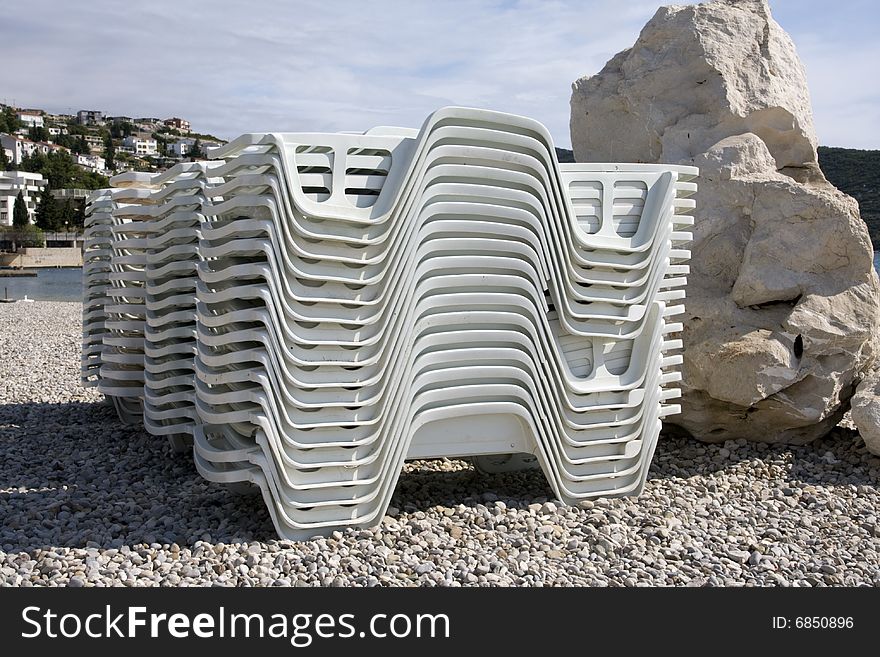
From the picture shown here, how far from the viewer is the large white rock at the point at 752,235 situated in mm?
8758

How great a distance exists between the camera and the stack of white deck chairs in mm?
→ 6051

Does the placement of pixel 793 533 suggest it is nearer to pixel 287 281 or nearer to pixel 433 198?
pixel 433 198

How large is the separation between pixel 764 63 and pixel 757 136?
79cm

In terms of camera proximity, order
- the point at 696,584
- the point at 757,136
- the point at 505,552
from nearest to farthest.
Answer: the point at 696,584 < the point at 505,552 < the point at 757,136

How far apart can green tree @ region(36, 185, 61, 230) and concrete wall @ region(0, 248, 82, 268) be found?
22.5ft

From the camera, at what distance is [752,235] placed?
29.6 ft

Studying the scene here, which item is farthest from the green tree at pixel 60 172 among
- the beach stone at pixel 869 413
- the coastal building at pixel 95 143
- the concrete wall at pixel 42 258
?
the beach stone at pixel 869 413

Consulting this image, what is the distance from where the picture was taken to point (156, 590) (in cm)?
522

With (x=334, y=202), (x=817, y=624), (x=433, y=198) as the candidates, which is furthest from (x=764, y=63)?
(x=817, y=624)

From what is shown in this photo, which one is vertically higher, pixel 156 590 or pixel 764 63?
pixel 764 63

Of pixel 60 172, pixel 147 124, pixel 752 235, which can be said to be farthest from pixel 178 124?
pixel 752 235

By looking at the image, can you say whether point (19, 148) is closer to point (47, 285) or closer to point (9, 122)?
point (9, 122)

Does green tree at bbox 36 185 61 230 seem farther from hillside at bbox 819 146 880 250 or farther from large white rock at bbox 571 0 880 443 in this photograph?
large white rock at bbox 571 0 880 443

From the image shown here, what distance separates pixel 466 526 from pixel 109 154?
144693 mm
